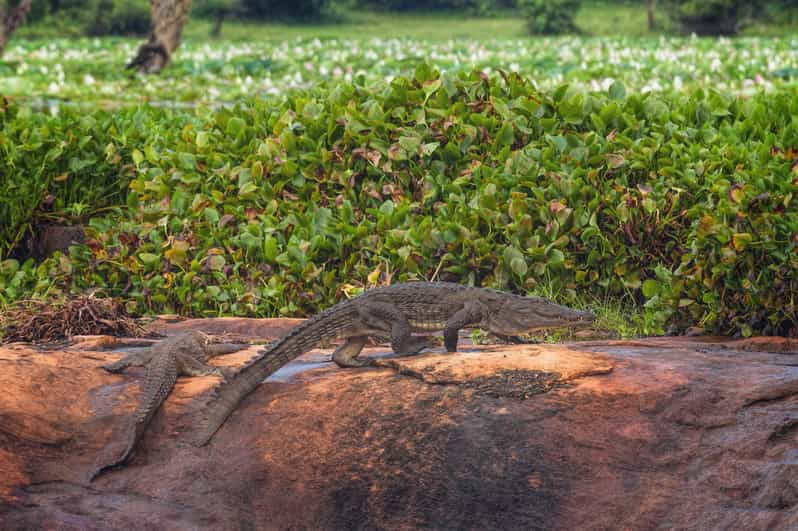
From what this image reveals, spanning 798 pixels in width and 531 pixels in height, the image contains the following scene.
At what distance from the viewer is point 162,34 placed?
20.0 metres

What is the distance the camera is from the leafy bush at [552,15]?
35000 mm

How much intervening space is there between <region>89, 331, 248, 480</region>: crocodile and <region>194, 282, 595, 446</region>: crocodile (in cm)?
23

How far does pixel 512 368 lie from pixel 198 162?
164 inches

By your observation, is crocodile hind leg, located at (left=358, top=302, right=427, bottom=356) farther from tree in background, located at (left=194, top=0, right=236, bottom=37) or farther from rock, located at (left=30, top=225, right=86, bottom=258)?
tree in background, located at (left=194, top=0, right=236, bottom=37)

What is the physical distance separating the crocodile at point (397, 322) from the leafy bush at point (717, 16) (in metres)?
28.2

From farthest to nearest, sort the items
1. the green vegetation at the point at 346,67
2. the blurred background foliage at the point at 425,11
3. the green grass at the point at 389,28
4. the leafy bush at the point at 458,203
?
the green grass at the point at 389,28
the blurred background foliage at the point at 425,11
the green vegetation at the point at 346,67
the leafy bush at the point at 458,203

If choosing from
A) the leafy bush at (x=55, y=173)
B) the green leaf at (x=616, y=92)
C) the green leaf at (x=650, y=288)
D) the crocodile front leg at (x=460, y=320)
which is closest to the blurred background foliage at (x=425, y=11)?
the green leaf at (x=616, y=92)

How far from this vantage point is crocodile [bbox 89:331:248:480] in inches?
170

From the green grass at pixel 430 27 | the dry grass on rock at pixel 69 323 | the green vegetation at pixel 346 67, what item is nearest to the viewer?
the dry grass on rock at pixel 69 323

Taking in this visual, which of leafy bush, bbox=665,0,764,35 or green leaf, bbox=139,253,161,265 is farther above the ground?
leafy bush, bbox=665,0,764,35

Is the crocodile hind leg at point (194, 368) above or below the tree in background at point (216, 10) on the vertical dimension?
below

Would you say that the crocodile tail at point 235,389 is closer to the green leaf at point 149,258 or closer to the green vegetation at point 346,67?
the green leaf at point 149,258

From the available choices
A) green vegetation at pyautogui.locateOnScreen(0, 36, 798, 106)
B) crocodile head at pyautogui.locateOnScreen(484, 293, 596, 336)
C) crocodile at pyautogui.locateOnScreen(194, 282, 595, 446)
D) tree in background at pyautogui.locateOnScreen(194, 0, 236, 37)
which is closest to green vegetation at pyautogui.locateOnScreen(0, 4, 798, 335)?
crocodile head at pyautogui.locateOnScreen(484, 293, 596, 336)

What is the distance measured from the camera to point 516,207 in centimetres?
656
